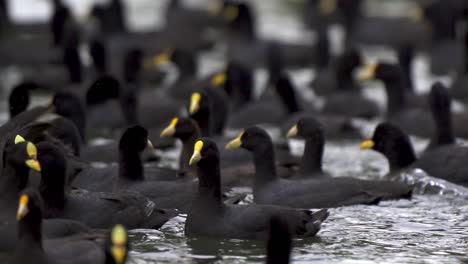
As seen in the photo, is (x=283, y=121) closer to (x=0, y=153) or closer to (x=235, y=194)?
(x=235, y=194)

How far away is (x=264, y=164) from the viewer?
520 inches

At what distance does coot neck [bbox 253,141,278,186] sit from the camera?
519 inches

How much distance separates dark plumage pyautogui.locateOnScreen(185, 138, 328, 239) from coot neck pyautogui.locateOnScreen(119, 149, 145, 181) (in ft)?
4.58

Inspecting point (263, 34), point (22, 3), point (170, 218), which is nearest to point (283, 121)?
point (170, 218)

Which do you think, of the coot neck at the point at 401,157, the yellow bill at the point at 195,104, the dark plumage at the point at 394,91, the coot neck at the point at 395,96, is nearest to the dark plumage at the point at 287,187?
the coot neck at the point at 401,157

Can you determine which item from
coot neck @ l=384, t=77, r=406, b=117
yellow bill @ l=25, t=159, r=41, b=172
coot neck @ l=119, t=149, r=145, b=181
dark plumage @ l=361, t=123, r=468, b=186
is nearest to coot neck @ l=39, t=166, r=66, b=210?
yellow bill @ l=25, t=159, r=41, b=172

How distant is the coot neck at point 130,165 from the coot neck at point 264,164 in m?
1.21

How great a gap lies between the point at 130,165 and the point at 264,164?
139 centimetres

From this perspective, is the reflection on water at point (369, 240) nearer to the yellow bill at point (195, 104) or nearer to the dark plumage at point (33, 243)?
the dark plumage at point (33, 243)

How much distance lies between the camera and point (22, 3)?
32.8 m

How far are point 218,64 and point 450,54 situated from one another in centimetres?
500

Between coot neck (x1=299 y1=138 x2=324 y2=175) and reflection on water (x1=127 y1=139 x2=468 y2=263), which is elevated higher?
coot neck (x1=299 y1=138 x2=324 y2=175)

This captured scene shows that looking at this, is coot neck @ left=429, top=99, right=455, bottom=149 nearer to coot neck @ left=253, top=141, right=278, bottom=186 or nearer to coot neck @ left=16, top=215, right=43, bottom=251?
coot neck @ left=253, top=141, right=278, bottom=186

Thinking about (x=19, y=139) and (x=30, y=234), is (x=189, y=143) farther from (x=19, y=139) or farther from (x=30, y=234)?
(x=30, y=234)
